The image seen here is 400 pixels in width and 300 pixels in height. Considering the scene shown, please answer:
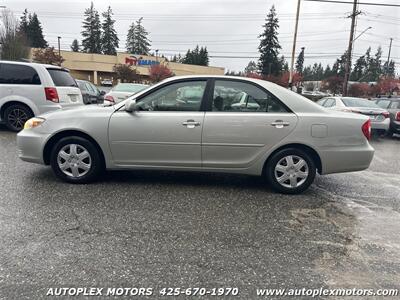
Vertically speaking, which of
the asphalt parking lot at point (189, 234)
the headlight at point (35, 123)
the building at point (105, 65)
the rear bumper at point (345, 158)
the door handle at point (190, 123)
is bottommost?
the asphalt parking lot at point (189, 234)

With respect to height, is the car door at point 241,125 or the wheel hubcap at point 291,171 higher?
the car door at point 241,125

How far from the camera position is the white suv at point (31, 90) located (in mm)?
8234

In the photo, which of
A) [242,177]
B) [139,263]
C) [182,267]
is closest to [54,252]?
[139,263]

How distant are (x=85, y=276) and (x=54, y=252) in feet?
1.67

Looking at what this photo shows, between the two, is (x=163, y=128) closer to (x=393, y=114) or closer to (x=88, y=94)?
(x=393, y=114)

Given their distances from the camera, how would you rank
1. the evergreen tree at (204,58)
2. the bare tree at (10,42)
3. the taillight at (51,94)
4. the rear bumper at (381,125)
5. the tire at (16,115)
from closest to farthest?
1. the taillight at (51,94)
2. the tire at (16,115)
3. the rear bumper at (381,125)
4. the bare tree at (10,42)
5. the evergreen tree at (204,58)

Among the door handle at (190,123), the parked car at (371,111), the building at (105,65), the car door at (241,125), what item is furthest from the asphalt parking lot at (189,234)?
the building at (105,65)

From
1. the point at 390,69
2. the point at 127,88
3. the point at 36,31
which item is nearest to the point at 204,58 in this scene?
the point at 36,31

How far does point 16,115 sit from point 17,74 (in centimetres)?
106

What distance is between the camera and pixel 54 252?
2.92 meters

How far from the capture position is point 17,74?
8.38 meters

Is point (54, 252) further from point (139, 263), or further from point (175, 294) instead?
point (175, 294)

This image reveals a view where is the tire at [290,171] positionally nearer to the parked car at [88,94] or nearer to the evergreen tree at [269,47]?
the parked car at [88,94]

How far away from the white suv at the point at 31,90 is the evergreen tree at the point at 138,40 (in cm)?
8313
